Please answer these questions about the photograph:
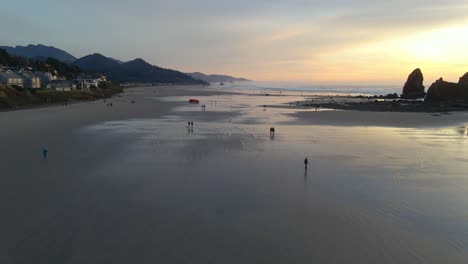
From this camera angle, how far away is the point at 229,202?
496 inches

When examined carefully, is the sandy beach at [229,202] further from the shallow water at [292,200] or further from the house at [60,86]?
the house at [60,86]

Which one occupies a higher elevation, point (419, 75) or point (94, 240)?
point (419, 75)

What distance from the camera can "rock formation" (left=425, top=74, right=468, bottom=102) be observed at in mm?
72750

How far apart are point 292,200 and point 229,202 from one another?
2.40 metres

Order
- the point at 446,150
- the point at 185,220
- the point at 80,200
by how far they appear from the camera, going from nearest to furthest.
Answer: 1. the point at 185,220
2. the point at 80,200
3. the point at 446,150

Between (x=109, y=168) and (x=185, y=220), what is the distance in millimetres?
7768

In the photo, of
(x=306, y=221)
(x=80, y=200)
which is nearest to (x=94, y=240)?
(x=80, y=200)

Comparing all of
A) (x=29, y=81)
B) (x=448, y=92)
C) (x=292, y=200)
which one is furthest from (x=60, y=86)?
(x=448, y=92)

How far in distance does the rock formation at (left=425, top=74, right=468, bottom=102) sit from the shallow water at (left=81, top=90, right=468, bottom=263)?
180 ft

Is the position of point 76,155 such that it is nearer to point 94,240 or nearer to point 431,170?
point 94,240

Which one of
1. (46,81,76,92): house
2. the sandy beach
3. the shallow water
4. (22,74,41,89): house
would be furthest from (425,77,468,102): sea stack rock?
(22,74,41,89): house

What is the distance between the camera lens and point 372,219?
11.3 meters

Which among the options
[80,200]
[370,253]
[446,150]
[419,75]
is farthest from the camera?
[419,75]

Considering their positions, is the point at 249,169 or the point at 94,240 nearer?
the point at 94,240
